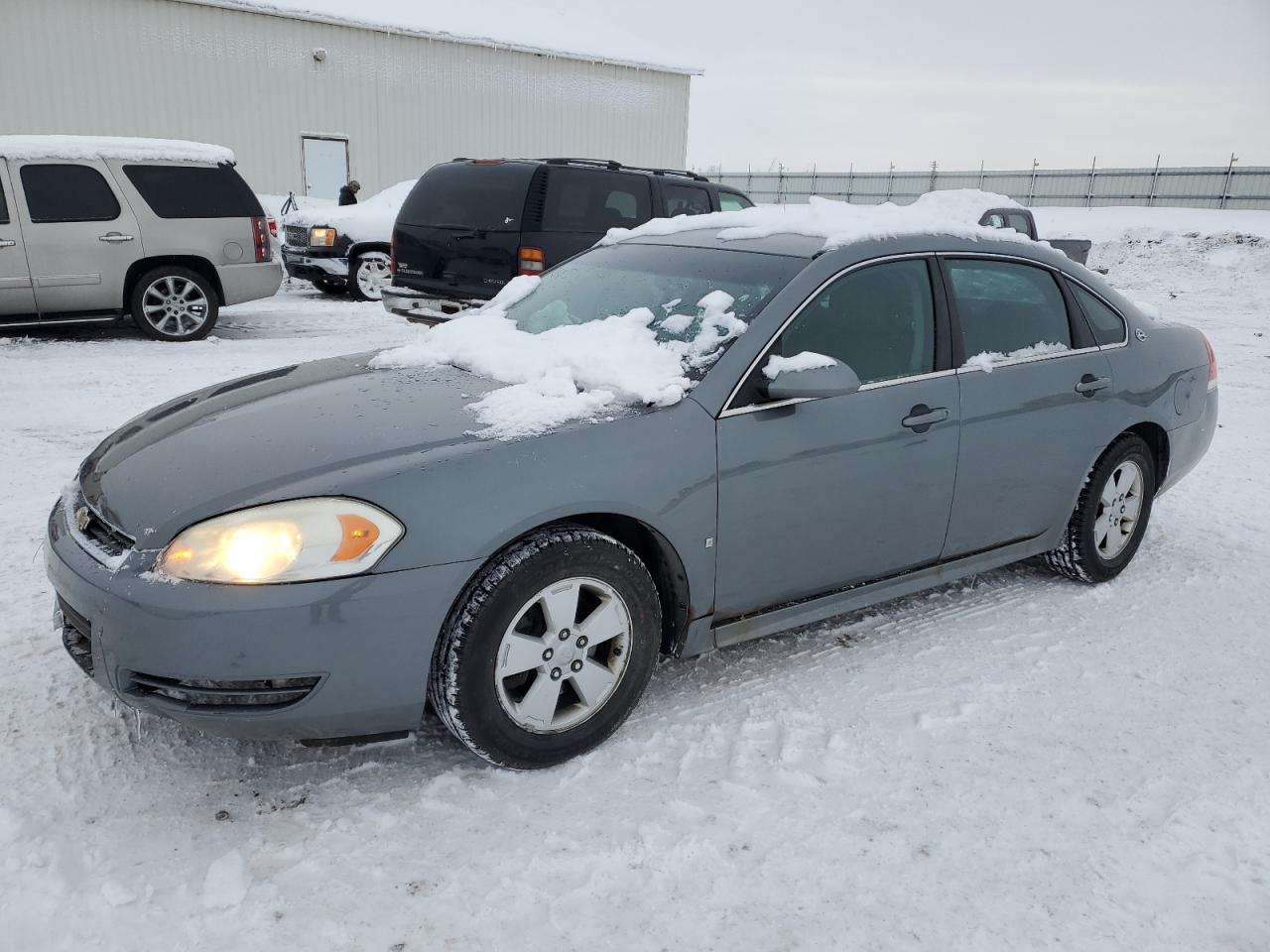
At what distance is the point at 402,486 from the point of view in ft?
8.32

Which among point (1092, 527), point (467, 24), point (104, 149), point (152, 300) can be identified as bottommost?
point (1092, 527)

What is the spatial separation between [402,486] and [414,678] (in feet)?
1.64

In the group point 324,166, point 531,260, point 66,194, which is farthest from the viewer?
point 324,166

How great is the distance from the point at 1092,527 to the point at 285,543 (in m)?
3.36

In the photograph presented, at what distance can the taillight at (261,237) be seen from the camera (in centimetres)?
1032

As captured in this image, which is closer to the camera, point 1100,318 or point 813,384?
point 813,384

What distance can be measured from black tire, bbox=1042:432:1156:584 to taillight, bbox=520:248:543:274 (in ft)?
18.3

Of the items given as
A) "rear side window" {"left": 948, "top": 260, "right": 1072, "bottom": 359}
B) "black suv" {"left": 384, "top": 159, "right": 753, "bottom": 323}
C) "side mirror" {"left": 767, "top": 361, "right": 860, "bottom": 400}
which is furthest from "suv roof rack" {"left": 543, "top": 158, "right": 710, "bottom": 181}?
"side mirror" {"left": 767, "top": 361, "right": 860, "bottom": 400}

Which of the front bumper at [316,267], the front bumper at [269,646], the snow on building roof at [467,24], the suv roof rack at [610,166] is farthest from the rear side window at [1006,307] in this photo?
the snow on building roof at [467,24]

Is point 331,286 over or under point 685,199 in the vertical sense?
under

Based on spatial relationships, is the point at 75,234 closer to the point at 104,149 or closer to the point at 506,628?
the point at 104,149

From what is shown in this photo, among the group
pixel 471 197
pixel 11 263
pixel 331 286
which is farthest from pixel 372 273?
pixel 11 263

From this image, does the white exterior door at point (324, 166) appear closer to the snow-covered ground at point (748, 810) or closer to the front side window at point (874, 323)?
the snow-covered ground at point (748, 810)

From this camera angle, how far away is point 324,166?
21.2m
